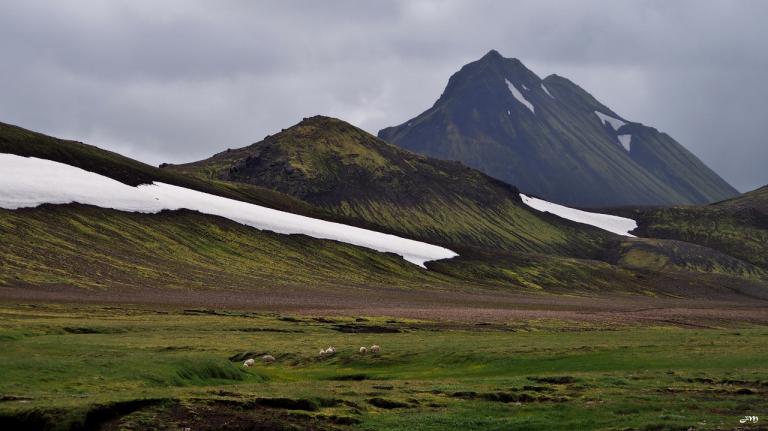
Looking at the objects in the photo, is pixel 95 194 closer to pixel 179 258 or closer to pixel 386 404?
pixel 179 258

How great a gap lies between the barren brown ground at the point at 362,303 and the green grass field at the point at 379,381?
30.2 metres

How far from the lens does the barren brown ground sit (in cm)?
10875

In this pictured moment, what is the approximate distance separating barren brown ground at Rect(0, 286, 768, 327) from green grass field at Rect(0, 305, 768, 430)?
30.2 meters

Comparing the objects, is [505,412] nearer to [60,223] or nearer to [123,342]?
[123,342]

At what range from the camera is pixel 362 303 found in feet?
438

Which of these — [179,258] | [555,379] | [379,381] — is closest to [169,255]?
[179,258]

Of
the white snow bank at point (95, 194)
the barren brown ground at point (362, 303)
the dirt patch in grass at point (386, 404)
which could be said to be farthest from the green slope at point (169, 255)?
the dirt patch in grass at point (386, 404)

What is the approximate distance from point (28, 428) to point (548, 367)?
31.3 metres

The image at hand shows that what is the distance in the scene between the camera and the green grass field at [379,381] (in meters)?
33.3

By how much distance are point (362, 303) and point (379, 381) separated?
84848 mm

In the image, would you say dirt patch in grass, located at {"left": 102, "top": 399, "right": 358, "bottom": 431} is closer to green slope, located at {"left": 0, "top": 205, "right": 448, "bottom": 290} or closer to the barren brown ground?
the barren brown ground

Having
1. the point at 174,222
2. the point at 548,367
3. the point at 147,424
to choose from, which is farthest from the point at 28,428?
the point at 174,222

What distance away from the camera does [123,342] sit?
6562cm

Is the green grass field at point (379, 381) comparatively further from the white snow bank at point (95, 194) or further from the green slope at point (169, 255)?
the white snow bank at point (95, 194)
